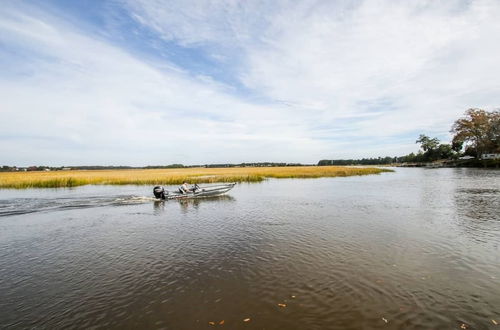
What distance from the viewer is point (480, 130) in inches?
3529

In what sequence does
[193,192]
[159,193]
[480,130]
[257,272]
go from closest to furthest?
[257,272] < [159,193] < [193,192] < [480,130]

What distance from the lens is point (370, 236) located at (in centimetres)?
1386

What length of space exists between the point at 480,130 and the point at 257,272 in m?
110

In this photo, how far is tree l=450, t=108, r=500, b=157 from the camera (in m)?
87.0

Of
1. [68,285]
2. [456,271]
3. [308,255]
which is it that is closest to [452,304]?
[456,271]

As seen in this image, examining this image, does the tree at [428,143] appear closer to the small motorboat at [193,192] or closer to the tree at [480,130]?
the tree at [480,130]

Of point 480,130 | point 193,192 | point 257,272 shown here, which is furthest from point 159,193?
point 480,130

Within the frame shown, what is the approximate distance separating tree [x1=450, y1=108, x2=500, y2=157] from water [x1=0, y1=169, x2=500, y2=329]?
91.5 m

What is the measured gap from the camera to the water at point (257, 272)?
23.3 ft

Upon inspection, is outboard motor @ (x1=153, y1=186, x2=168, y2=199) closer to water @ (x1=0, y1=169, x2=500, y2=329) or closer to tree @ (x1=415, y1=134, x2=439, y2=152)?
water @ (x1=0, y1=169, x2=500, y2=329)

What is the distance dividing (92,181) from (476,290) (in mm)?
57114

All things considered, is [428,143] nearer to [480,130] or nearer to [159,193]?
[480,130]

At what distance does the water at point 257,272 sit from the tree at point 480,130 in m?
91.5

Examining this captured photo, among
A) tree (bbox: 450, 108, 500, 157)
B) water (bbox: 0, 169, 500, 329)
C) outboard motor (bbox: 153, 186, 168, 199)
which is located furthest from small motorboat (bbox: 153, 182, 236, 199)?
tree (bbox: 450, 108, 500, 157)
